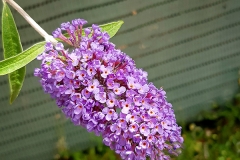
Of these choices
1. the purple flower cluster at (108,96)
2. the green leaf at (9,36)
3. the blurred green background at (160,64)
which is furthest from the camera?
the blurred green background at (160,64)

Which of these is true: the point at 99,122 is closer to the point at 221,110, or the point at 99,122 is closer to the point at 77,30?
the point at 77,30

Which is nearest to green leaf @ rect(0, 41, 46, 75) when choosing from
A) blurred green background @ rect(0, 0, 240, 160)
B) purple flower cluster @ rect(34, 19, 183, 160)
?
purple flower cluster @ rect(34, 19, 183, 160)

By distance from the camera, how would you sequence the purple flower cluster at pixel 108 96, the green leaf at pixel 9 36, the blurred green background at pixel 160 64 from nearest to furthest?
the purple flower cluster at pixel 108 96 < the green leaf at pixel 9 36 < the blurred green background at pixel 160 64

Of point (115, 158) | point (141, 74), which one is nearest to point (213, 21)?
point (115, 158)

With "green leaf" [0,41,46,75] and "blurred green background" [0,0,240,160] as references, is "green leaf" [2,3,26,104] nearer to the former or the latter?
"green leaf" [0,41,46,75]

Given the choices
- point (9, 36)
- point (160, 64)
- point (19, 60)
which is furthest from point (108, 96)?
point (160, 64)

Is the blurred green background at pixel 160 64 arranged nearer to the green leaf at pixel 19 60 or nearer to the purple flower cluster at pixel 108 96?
the green leaf at pixel 19 60

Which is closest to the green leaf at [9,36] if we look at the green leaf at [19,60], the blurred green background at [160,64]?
the green leaf at [19,60]
